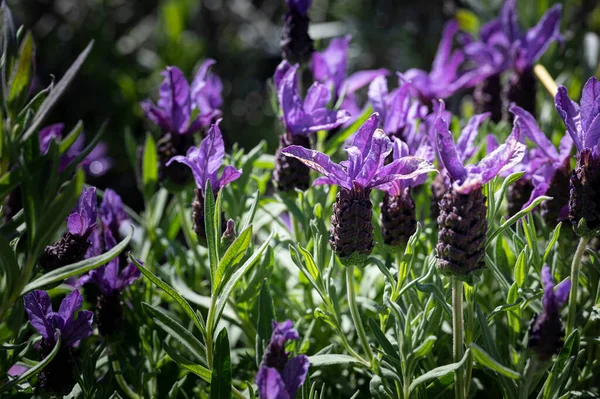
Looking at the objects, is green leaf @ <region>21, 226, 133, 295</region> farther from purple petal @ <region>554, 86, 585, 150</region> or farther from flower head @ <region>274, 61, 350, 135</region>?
purple petal @ <region>554, 86, 585, 150</region>

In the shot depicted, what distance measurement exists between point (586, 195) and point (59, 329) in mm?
687

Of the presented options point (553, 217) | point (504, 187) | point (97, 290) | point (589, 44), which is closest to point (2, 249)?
point (97, 290)

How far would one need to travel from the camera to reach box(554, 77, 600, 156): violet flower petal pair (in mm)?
815

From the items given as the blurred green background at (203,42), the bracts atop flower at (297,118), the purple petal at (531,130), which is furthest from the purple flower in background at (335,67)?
the blurred green background at (203,42)

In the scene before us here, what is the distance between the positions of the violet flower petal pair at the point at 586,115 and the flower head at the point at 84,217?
628 mm

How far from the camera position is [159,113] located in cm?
113

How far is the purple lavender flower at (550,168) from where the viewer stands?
3.22 ft

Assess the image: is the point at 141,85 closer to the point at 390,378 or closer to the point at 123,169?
the point at 123,169

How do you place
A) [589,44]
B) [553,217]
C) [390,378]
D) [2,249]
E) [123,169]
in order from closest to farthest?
1. [2,249]
2. [390,378]
3. [553,217]
4. [589,44]
5. [123,169]

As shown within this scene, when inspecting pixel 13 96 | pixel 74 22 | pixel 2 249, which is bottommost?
pixel 2 249

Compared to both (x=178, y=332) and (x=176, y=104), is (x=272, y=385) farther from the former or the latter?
(x=176, y=104)

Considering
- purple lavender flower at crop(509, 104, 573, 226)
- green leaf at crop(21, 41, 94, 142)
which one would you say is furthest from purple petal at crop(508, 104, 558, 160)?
green leaf at crop(21, 41, 94, 142)

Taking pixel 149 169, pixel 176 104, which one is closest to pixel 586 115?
pixel 176 104

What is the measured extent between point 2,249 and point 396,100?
0.66 meters
